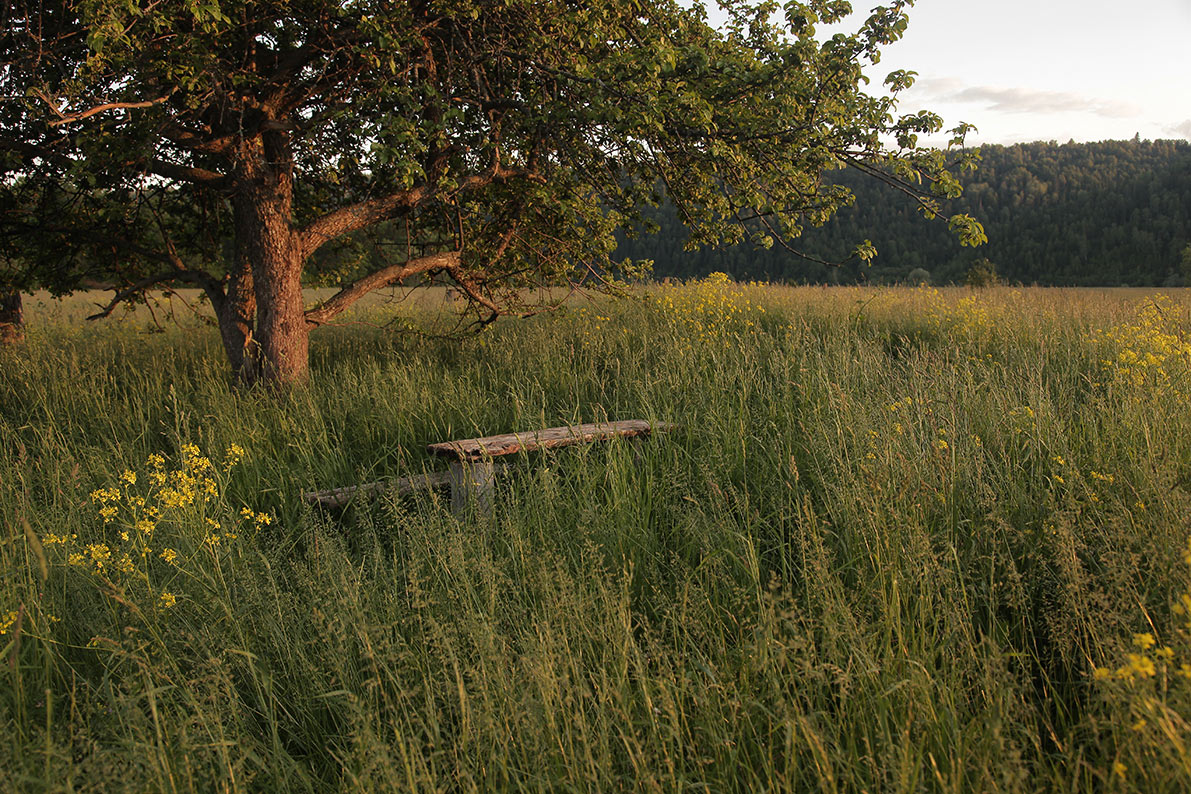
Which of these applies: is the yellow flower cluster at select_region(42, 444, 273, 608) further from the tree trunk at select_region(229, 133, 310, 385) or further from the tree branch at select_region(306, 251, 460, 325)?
the tree branch at select_region(306, 251, 460, 325)

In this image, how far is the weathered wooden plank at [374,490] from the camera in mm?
4027

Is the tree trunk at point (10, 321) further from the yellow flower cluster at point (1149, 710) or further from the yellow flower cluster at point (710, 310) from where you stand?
the yellow flower cluster at point (1149, 710)

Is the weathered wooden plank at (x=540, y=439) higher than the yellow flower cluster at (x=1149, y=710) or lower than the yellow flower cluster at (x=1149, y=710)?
higher

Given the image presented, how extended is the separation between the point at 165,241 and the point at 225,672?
598 centimetres

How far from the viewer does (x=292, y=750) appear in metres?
2.37

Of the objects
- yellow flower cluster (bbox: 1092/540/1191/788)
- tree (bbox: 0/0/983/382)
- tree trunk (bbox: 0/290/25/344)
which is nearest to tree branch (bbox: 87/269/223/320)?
tree (bbox: 0/0/983/382)

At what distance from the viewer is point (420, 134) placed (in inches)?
212

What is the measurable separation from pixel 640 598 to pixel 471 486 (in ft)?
4.06

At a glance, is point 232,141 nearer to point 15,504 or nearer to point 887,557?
point 15,504

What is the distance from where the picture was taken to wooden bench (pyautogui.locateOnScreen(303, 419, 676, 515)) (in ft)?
12.5

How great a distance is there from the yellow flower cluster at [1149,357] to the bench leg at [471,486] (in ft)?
12.6

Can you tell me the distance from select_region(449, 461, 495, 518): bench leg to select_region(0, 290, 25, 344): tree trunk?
7.66m

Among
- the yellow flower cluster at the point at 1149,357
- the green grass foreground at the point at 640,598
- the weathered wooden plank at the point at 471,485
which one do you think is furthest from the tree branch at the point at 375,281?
the yellow flower cluster at the point at 1149,357

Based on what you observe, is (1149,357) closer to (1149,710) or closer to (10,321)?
(1149,710)
